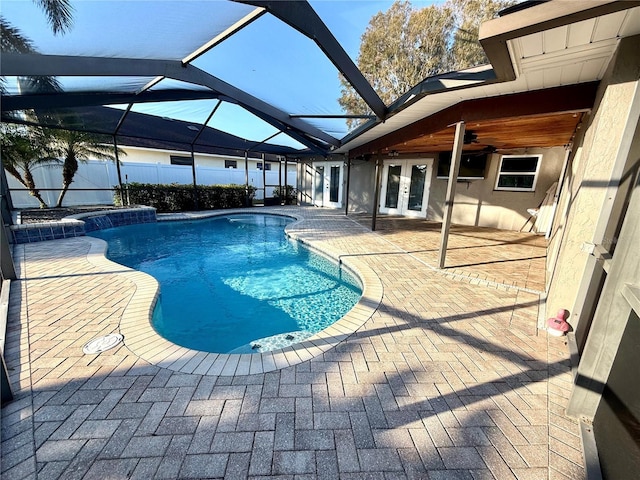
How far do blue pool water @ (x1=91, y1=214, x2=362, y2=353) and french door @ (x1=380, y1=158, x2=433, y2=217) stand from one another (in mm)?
5574

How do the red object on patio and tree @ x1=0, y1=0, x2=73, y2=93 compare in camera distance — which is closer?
the red object on patio

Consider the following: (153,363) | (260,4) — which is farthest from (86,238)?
(260,4)

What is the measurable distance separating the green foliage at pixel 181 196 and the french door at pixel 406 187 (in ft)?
24.1

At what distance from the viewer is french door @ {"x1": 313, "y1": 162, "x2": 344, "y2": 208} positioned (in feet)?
45.4

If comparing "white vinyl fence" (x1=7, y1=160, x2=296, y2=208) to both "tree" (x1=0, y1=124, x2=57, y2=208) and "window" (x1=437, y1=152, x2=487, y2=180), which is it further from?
"window" (x1=437, y1=152, x2=487, y2=180)

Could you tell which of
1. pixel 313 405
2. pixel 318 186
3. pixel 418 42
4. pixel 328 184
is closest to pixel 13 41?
pixel 313 405

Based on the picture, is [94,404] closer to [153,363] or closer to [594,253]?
[153,363]

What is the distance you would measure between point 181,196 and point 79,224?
555 cm

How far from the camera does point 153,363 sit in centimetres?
222

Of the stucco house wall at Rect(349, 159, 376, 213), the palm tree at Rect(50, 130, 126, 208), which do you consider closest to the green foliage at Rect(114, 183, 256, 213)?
the palm tree at Rect(50, 130, 126, 208)

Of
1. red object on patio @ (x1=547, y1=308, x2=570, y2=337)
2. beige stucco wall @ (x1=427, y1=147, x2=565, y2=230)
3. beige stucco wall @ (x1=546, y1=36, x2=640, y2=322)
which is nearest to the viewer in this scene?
beige stucco wall @ (x1=546, y1=36, x2=640, y2=322)

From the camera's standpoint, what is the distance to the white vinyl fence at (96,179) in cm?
1040

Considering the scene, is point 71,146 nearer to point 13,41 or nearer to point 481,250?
point 13,41

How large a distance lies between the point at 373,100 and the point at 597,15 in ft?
10.6
